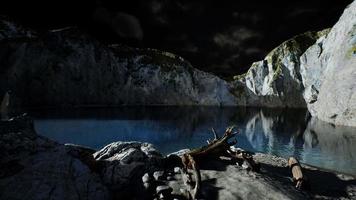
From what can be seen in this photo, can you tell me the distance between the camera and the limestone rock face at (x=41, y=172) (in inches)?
792

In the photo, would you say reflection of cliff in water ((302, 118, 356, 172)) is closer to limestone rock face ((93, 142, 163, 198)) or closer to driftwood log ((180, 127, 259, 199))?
driftwood log ((180, 127, 259, 199))

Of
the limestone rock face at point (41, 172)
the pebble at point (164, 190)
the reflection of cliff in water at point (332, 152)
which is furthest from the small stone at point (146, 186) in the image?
the reflection of cliff in water at point (332, 152)

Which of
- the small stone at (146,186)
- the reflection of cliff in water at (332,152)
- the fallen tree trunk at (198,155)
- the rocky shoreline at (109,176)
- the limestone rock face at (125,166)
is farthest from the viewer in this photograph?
the reflection of cliff in water at (332,152)

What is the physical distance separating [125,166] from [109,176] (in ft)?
4.81

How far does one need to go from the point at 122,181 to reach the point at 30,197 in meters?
6.45

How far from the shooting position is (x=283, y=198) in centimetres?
2366

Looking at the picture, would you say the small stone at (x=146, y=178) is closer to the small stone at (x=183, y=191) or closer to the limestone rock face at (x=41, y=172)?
the small stone at (x=183, y=191)

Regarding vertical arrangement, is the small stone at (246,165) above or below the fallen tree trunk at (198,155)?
below

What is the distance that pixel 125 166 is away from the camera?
83.5ft

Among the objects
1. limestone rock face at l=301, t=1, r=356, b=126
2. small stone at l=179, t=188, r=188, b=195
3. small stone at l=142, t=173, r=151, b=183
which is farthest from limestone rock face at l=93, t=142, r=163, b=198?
limestone rock face at l=301, t=1, r=356, b=126

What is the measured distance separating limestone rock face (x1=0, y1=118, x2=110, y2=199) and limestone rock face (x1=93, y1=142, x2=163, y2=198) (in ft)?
3.77

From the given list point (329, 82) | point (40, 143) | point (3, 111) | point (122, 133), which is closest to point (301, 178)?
point (40, 143)

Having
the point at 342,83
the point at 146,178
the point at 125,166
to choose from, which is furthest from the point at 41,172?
the point at 342,83

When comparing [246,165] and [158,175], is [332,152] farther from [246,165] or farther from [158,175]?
[158,175]
